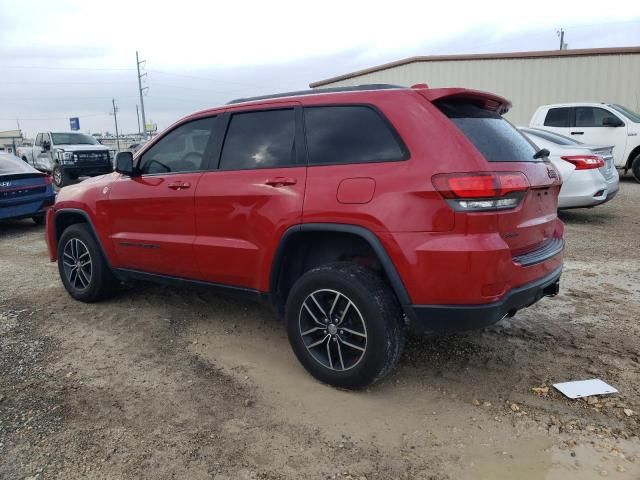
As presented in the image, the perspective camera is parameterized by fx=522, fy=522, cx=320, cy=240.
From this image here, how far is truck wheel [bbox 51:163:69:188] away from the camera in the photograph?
1573cm

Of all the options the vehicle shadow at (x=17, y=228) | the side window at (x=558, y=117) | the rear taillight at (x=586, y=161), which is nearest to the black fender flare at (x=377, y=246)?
the rear taillight at (x=586, y=161)

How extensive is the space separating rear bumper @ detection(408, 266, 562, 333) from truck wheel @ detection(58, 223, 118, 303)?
3.12 metres

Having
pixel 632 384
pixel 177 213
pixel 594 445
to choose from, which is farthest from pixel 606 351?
pixel 177 213

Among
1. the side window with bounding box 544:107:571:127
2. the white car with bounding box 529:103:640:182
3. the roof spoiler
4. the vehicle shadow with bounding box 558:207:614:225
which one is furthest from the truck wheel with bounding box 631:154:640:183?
the roof spoiler

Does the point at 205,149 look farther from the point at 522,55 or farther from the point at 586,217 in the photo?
Answer: the point at 522,55

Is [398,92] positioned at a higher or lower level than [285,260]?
higher

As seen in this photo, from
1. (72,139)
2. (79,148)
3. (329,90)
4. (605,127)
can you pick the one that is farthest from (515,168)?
(72,139)

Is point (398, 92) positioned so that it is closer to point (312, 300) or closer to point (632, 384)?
point (312, 300)

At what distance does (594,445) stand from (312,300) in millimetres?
1673

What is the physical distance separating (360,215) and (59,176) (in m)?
15.5

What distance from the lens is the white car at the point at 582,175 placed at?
7680 mm

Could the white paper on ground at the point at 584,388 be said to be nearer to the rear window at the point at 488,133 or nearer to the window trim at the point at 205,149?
the rear window at the point at 488,133

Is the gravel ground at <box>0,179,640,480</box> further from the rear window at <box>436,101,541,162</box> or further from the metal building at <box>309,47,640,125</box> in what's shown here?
the metal building at <box>309,47,640,125</box>

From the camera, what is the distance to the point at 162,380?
3.41 meters
